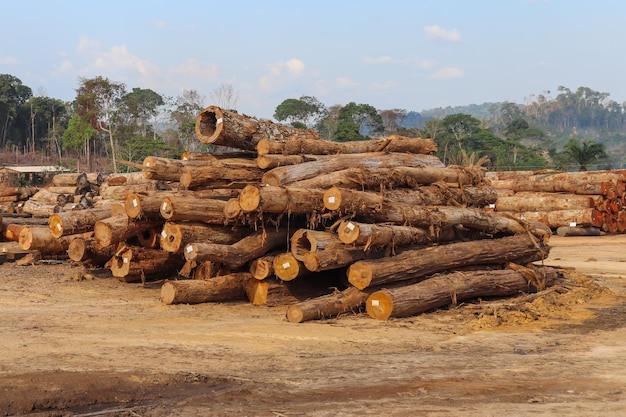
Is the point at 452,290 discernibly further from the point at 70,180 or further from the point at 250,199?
the point at 70,180

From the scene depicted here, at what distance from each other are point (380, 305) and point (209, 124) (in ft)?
17.0

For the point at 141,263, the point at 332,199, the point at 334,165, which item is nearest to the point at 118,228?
the point at 141,263

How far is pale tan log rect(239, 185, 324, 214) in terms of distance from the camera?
35.0 feet

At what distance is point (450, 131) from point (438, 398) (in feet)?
228

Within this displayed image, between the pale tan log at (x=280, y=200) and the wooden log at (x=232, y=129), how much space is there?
7.84ft

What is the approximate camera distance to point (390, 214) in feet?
39.1

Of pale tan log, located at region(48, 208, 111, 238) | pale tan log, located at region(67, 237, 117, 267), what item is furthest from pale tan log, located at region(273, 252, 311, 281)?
pale tan log, located at region(48, 208, 111, 238)

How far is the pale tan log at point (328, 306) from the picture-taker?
1015 centimetres

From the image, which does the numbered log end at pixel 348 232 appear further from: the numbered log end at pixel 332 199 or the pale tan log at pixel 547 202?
the pale tan log at pixel 547 202

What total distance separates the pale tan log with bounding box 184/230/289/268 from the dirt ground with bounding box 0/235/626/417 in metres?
0.85

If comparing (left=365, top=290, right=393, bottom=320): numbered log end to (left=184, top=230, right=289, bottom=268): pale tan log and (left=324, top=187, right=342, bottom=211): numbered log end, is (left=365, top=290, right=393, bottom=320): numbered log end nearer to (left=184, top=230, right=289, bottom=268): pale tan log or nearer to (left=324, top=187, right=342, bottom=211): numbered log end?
(left=324, top=187, right=342, bottom=211): numbered log end

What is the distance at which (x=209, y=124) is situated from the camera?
13250mm

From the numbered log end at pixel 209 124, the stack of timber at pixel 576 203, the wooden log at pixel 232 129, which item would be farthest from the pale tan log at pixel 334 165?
the stack of timber at pixel 576 203

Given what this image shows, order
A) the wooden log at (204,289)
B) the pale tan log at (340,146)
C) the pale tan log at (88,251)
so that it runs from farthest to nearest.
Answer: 1. the pale tan log at (340,146)
2. the pale tan log at (88,251)
3. the wooden log at (204,289)
